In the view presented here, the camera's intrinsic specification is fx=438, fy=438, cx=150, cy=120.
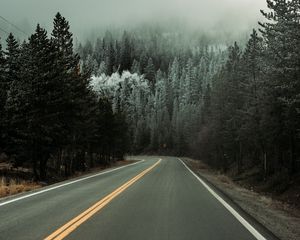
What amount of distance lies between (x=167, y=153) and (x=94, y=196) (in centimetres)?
12118

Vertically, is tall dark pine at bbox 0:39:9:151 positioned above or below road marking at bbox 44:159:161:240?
above

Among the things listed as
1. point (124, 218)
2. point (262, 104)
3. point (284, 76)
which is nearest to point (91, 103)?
point (262, 104)

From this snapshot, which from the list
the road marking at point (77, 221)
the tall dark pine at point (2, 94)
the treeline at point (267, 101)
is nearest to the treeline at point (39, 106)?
the tall dark pine at point (2, 94)

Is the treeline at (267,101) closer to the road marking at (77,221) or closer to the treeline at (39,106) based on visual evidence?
the road marking at (77,221)

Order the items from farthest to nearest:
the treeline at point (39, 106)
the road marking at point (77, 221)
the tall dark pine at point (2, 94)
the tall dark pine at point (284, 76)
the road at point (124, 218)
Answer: the tall dark pine at point (2, 94), the treeline at point (39, 106), the tall dark pine at point (284, 76), the road at point (124, 218), the road marking at point (77, 221)

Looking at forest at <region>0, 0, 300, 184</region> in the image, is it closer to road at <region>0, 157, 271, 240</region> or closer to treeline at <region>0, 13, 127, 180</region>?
treeline at <region>0, 13, 127, 180</region>

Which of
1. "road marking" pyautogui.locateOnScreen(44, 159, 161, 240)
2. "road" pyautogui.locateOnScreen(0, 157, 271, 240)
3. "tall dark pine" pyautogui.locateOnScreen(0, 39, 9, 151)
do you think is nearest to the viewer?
"road marking" pyautogui.locateOnScreen(44, 159, 161, 240)

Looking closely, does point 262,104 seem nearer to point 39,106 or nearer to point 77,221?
point 39,106

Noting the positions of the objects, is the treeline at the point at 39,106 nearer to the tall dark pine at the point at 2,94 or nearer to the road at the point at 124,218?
the tall dark pine at the point at 2,94

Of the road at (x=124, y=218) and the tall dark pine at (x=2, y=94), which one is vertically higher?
the tall dark pine at (x=2, y=94)

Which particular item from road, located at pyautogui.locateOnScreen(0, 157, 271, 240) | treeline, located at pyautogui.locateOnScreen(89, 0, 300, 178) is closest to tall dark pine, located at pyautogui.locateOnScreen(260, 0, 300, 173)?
treeline, located at pyautogui.locateOnScreen(89, 0, 300, 178)

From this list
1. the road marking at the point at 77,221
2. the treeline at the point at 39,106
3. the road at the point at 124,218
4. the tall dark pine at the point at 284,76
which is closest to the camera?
the road marking at the point at 77,221

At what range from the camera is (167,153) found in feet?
445

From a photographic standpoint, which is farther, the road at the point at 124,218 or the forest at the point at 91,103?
the forest at the point at 91,103
